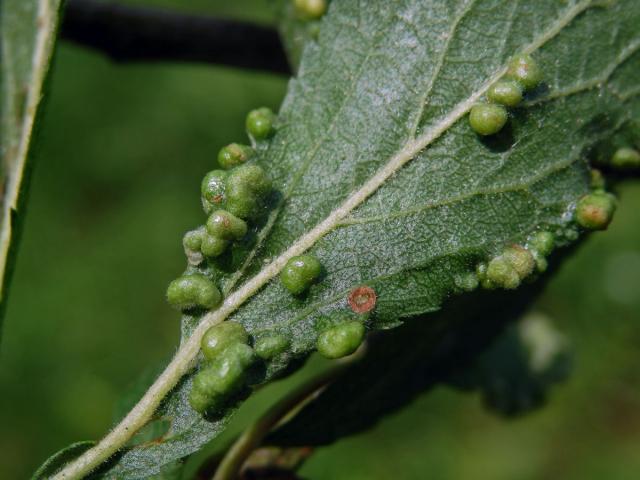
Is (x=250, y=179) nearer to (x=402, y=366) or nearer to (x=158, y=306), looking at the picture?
(x=402, y=366)

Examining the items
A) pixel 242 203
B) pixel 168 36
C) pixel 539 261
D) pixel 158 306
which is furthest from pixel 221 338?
pixel 158 306

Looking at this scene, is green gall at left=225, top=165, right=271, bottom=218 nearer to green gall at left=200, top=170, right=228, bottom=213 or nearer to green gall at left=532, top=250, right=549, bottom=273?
green gall at left=200, top=170, right=228, bottom=213

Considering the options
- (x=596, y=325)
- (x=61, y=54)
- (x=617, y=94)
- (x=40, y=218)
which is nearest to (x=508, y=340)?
(x=617, y=94)

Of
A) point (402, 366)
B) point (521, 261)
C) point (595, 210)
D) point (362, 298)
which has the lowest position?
point (402, 366)

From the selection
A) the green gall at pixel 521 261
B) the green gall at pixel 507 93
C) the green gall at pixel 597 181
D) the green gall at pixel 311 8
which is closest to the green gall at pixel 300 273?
the green gall at pixel 521 261

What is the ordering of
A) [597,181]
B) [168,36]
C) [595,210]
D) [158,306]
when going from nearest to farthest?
[595,210], [597,181], [168,36], [158,306]

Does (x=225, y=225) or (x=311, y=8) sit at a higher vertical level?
(x=311, y=8)

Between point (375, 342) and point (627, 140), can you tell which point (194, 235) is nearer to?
point (375, 342)
